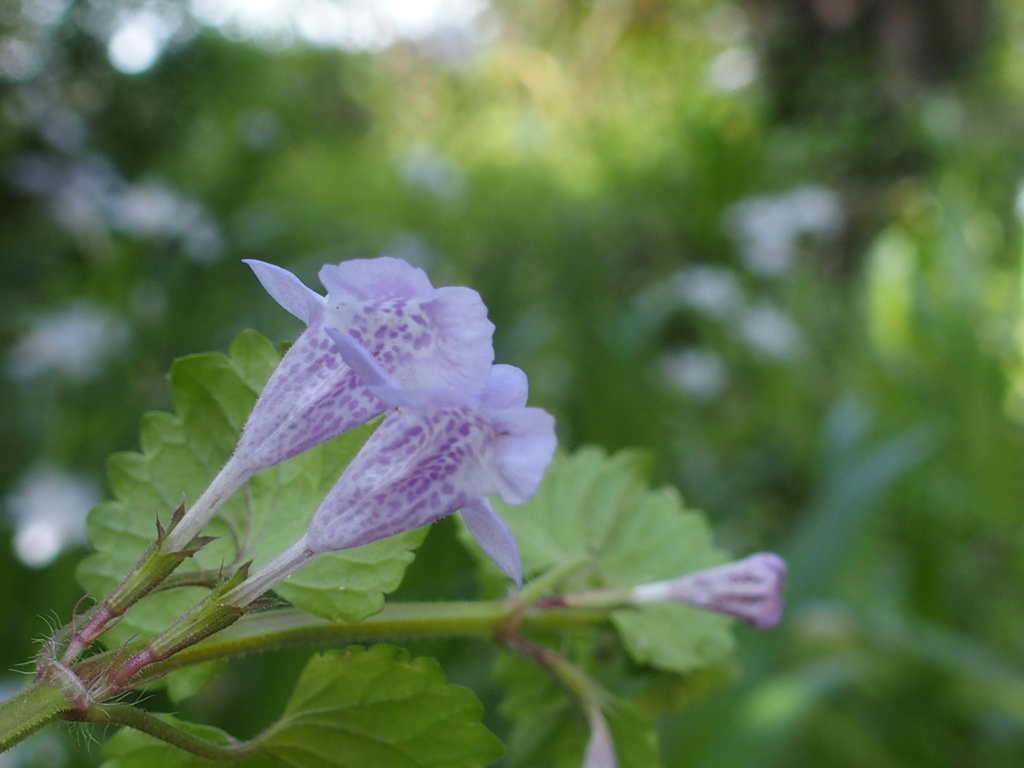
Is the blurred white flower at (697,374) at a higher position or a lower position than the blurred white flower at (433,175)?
lower

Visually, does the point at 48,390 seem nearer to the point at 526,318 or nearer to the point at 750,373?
the point at 526,318

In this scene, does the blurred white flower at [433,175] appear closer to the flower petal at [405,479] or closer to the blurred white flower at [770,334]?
the blurred white flower at [770,334]

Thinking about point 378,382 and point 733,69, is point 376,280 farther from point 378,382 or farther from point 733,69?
point 733,69

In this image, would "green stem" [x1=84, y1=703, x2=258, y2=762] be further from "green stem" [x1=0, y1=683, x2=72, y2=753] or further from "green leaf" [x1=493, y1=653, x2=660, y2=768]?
"green leaf" [x1=493, y1=653, x2=660, y2=768]

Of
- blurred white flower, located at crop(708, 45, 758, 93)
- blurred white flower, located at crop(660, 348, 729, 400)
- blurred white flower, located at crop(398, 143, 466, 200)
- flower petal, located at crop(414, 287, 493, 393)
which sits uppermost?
blurred white flower, located at crop(708, 45, 758, 93)

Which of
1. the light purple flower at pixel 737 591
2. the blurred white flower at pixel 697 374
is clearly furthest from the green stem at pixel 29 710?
the blurred white flower at pixel 697 374

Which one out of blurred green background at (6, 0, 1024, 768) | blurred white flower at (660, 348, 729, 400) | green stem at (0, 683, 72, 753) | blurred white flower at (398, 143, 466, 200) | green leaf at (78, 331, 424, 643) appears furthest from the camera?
blurred white flower at (398, 143, 466, 200)

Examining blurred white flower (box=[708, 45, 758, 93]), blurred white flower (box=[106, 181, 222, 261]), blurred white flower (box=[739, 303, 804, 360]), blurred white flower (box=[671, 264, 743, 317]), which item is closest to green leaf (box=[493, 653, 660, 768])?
blurred white flower (box=[106, 181, 222, 261])
